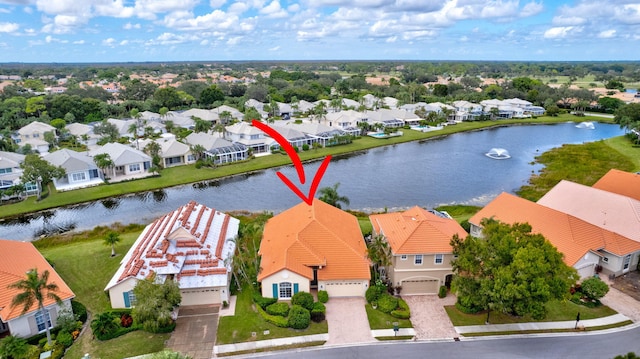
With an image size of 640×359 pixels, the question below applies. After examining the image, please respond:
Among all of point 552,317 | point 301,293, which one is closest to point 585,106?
point 552,317

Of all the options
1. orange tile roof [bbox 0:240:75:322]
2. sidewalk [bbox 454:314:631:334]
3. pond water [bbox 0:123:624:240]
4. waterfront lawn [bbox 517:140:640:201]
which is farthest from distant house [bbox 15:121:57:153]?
waterfront lawn [bbox 517:140:640:201]

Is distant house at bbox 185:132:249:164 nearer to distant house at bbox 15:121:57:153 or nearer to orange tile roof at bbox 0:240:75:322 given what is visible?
distant house at bbox 15:121:57:153

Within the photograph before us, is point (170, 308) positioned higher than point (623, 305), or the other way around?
point (170, 308)

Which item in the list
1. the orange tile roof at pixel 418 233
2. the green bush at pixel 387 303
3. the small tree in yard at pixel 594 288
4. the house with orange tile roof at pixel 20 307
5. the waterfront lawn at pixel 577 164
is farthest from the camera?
the waterfront lawn at pixel 577 164

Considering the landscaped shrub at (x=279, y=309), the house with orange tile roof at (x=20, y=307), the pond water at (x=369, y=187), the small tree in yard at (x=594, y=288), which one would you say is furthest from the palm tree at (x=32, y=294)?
the small tree in yard at (x=594, y=288)

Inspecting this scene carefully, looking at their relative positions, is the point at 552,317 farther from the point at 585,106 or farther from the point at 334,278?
the point at 585,106

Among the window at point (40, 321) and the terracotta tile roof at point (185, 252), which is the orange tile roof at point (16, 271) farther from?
the terracotta tile roof at point (185, 252)

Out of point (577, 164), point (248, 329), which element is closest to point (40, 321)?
point (248, 329)

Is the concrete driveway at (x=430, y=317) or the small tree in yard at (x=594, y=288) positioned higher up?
the small tree in yard at (x=594, y=288)
